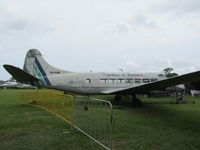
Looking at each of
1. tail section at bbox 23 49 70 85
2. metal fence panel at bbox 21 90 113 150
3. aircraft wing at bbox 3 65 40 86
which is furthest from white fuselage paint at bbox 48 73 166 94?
metal fence panel at bbox 21 90 113 150

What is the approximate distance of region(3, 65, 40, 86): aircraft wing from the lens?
45.4ft

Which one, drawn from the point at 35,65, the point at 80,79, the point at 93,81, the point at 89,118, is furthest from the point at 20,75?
the point at 89,118

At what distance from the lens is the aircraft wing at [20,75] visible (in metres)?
13.8

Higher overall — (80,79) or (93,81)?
(80,79)

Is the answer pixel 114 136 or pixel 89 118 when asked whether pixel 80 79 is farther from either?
pixel 114 136

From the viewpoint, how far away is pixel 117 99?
20.5m

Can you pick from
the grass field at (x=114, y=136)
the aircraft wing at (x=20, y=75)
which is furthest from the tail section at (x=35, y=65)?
the grass field at (x=114, y=136)

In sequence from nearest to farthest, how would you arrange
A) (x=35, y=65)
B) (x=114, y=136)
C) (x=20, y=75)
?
(x=114, y=136)
(x=20, y=75)
(x=35, y=65)

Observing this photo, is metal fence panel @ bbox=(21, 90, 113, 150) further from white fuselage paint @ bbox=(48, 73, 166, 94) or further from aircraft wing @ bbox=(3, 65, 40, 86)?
white fuselage paint @ bbox=(48, 73, 166, 94)

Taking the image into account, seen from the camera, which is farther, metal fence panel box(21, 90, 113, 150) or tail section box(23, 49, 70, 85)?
tail section box(23, 49, 70, 85)

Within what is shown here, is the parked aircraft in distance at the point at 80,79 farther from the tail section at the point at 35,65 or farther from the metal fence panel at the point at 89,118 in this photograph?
the metal fence panel at the point at 89,118

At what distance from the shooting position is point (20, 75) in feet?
49.6

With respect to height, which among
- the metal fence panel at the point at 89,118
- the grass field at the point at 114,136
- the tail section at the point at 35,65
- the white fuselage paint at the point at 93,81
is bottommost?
the grass field at the point at 114,136

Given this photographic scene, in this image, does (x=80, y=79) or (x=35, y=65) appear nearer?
(x=80, y=79)
